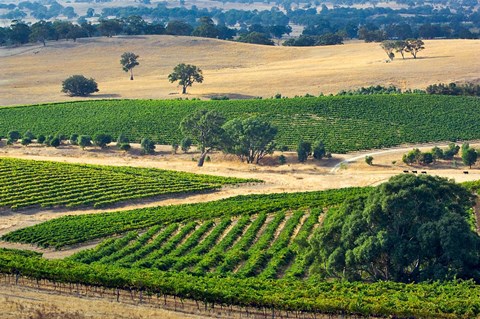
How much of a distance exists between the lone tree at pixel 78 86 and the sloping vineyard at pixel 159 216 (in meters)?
75.1

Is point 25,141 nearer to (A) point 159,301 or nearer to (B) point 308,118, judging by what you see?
(B) point 308,118

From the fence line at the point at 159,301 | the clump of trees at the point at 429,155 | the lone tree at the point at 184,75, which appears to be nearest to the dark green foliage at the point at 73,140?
the lone tree at the point at 184,75

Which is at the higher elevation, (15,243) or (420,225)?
(420,225)

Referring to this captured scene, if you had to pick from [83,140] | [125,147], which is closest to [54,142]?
[83,140]

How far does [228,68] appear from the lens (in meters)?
175

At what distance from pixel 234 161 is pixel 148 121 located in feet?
75.4

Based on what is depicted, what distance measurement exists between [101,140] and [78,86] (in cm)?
3984

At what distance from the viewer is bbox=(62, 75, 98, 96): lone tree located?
146750 mm

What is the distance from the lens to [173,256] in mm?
59594

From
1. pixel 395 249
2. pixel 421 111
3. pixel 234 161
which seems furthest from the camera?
pixel 421 111

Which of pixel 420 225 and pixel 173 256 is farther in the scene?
pixel 173 256

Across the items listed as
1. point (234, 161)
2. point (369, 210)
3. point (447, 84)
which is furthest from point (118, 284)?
point (447, 84)

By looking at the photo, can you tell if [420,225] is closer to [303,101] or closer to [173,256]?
[173,256]

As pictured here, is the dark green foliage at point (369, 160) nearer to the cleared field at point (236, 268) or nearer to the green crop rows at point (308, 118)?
the green crop rows at point (308, 118)
